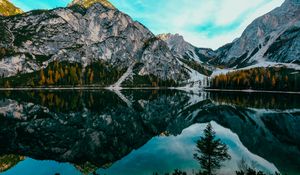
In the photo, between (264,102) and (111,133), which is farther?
(264,102)

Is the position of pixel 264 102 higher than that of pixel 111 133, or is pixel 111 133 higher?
pixel 264 102

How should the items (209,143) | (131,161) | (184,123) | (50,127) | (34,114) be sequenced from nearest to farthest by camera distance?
1. (209,143)
2. (131,161)
3. (50,127)
4. (184,123)
5. (34,114)

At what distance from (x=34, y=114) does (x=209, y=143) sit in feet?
225

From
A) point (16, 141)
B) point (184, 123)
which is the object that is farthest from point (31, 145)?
point (184, 123)

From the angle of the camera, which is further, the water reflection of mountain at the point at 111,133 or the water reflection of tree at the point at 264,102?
the water reflection of tree at the point at 264,102

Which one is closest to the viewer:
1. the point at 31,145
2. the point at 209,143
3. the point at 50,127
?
the point at 209,143

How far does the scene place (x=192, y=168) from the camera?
121 feet

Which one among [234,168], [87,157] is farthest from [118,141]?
[234,168]

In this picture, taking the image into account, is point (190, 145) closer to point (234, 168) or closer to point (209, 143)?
point (234, 168)

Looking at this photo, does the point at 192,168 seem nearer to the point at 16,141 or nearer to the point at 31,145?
the point at 31,145

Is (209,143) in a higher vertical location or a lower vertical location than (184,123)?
higher

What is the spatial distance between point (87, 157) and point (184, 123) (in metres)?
40.8

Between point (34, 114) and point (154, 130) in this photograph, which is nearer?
point (154, 130)

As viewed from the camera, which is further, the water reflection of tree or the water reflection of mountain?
the water reflection of tree
